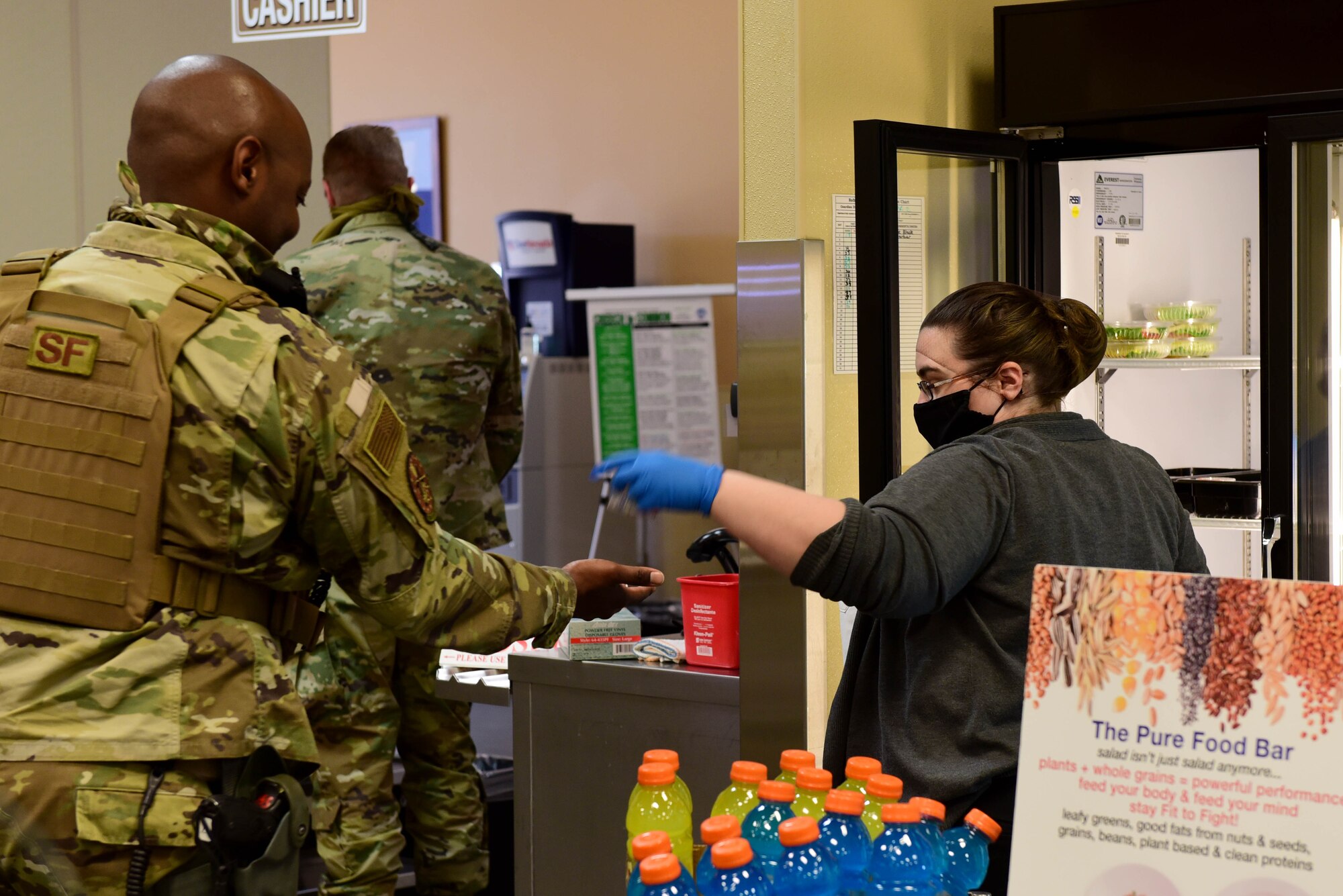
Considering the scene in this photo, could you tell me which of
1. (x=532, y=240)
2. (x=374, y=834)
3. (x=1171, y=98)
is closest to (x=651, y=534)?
(x=532, y=240)

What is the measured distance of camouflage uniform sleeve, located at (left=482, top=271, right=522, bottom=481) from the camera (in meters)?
3.72

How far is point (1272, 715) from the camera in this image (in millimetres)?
1211

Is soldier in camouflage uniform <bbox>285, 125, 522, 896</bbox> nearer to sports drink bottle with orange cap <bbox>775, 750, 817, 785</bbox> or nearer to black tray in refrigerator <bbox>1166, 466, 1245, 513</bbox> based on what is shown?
black tray in refrigerator <bbox>1166, 466, 1245, 513</bbox>

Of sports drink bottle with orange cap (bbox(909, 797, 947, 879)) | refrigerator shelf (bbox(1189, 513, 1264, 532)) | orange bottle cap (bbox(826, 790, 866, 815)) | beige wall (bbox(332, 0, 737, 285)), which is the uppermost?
beige wall (bbox(332, 0, 737, 285))

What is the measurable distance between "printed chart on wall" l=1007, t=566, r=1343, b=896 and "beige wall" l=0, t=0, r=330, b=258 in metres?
2.96

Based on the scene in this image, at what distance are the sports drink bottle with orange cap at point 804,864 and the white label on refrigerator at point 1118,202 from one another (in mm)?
2609

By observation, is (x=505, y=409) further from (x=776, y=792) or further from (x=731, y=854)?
(x=731, y=854)

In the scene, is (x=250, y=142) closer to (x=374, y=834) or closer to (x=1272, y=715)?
(x=1272, y=715)

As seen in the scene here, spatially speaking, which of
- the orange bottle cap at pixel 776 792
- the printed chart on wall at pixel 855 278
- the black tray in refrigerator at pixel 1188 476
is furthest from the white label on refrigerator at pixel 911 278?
the orange bottle cap at pixel 776 792

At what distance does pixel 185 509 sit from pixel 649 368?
465 cm

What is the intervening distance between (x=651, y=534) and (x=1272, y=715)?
18.3ft

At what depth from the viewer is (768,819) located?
139cm

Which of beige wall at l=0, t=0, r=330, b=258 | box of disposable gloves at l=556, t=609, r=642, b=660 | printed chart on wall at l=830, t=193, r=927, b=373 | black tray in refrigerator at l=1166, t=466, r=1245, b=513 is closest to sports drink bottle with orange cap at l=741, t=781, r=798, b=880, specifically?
box of disposable gloves at l=556, t=609, r=642, b=660

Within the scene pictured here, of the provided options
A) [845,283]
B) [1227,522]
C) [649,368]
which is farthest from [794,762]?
[649,368]
